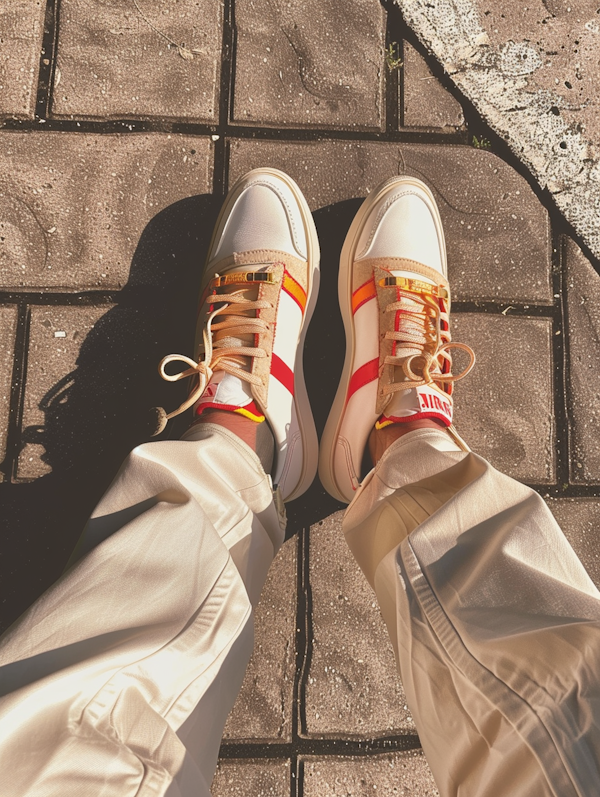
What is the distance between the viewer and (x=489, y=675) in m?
0.72

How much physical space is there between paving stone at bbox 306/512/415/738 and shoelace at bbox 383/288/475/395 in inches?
19.4

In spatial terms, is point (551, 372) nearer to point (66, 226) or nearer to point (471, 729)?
point (471, 729)

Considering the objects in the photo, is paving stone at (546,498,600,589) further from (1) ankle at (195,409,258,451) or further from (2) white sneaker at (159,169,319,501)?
(1) ankle at (195,409,258,451)

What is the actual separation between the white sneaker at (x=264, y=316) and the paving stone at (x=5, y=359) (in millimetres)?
431

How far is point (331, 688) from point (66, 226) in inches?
54.1

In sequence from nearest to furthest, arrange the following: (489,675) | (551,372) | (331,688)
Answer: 1. (489,675)
2. (331,688)
3. (551,372)

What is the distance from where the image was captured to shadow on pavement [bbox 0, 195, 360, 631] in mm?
1374

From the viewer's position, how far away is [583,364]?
4.85 feet

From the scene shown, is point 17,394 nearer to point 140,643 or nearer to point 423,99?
point 140,643

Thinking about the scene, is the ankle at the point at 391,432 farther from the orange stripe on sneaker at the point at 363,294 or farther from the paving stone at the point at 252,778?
the paving stone at the point at 252,778

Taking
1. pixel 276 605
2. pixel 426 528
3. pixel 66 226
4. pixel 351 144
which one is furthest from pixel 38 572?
pixel 351 144

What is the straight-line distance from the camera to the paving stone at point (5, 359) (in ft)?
4.55

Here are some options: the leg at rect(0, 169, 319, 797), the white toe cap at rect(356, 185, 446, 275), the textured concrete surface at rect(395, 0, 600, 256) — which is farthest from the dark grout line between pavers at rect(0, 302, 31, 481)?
the textured concrete surface at rect(395, 0, 600, 256)

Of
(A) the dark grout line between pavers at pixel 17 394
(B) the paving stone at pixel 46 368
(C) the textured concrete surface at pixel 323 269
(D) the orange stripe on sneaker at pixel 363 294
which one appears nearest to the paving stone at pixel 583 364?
(C) the textured concrete surface at pixel 323 269
